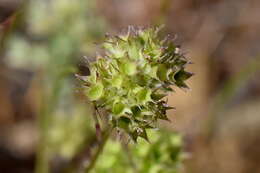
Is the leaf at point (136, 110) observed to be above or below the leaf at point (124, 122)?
above

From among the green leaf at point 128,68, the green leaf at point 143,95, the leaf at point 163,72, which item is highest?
the green leaf at point 128,68

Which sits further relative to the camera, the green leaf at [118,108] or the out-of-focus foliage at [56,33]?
the out-of-focus foliage at [56,33]

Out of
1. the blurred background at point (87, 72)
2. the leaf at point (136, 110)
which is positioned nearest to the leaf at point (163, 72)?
the leaf at point (136, 110)

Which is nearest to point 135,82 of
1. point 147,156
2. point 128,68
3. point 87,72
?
point 128,68


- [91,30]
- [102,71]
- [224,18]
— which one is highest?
[224,18]

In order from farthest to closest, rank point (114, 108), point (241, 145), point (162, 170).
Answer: point (241, 145) < point (162, 170) < point (114, 108)

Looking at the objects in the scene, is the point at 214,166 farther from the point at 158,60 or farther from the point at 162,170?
the point at 158,60

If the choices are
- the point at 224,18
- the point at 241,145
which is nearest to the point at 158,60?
the point at 241,145

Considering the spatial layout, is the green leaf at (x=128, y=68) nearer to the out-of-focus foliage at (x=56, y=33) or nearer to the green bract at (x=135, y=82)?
the green bract at (x=135, y=82)

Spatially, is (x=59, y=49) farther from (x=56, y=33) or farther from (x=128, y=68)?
(x=128, y=68)
